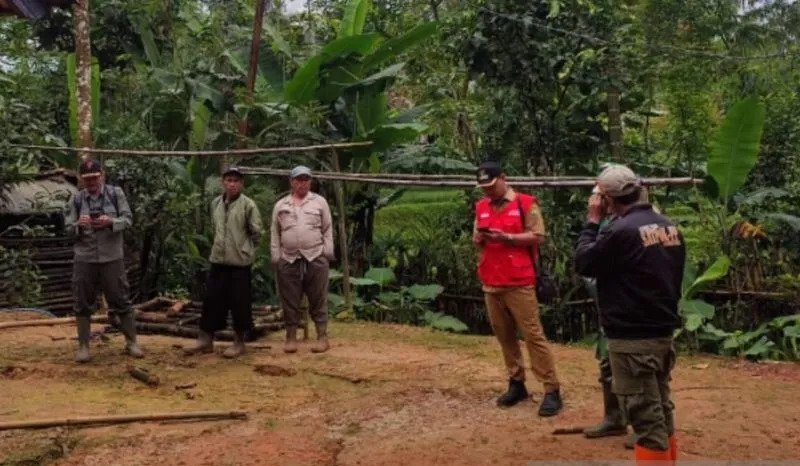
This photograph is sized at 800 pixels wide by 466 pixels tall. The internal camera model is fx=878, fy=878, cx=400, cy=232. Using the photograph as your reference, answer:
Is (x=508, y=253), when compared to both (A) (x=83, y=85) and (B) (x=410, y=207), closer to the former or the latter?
(A) (x=83, y=85)

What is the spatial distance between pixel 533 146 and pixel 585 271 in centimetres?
670

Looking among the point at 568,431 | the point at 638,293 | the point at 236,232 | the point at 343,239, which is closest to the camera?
the point at 638,293

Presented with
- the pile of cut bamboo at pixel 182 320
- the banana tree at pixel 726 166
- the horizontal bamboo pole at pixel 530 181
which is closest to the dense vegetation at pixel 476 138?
the banana tree at pixel 726 166

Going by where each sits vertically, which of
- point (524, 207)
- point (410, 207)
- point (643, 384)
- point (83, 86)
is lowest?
point (643, 384)

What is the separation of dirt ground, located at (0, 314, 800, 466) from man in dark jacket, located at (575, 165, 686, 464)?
0.84 metres

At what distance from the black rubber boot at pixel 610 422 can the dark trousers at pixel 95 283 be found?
4068mm

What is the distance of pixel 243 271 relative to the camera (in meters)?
7.74

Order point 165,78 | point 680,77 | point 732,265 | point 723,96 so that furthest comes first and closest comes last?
point 723,96 < point 165,78 < point 680,77 < point 732,265

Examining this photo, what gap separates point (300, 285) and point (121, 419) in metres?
2.62

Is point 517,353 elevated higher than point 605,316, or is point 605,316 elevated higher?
point 605,316

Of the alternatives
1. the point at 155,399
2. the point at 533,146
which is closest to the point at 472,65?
the point at 533,146

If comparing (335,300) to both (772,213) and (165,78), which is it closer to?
(165,78)

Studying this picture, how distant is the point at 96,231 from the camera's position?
720 centimetres

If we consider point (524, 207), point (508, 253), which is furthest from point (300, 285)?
point (524, 207)
